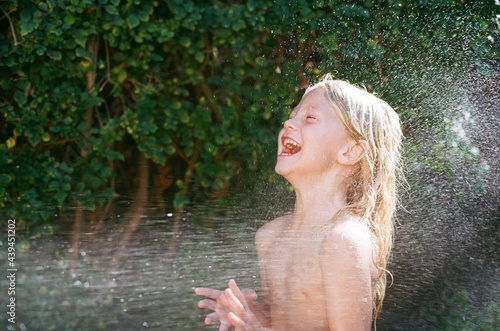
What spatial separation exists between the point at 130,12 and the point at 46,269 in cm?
96

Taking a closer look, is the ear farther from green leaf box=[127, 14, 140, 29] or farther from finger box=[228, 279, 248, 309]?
green leaf box=[127, 14, 140, 29]

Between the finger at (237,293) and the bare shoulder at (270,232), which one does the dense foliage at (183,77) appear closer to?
the bare shoulder at (270,232)

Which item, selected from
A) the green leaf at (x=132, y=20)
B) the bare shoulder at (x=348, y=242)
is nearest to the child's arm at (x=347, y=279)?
the bare shoulder at (x=348, y=242)

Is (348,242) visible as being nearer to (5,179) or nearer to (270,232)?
(270,232)

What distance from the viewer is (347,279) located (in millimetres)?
1626

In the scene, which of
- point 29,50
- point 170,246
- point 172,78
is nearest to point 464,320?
point 170,246

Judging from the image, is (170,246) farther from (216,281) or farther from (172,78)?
(172,78)

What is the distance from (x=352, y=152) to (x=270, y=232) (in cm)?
26

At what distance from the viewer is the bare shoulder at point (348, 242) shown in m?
1.65

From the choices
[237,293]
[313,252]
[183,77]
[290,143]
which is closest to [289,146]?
[290,143]

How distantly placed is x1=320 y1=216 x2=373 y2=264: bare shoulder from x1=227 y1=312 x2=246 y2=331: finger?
0.21 meters

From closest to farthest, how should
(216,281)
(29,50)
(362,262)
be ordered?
1. (362,262)
2. (216,281)
3. (29,50)

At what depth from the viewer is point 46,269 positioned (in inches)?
121

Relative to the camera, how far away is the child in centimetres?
167
